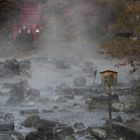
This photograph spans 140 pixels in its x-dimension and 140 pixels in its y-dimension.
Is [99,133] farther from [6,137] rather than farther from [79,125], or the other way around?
[6,137]

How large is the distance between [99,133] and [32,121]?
2520 mm

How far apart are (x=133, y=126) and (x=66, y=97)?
5.68m

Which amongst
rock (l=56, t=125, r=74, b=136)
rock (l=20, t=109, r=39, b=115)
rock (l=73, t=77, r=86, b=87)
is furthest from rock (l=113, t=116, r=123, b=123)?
rock (l=73, t=77, r=86, b=87)

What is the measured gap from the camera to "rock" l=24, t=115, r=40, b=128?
1317 centimetres

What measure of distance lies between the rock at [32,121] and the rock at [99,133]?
6.58 feet

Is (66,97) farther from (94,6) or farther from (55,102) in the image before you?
(94,6)

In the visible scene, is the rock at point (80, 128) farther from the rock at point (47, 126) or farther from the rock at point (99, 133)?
the rock at point (47, 126)

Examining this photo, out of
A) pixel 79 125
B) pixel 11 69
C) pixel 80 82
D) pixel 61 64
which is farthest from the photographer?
pixel 61 64

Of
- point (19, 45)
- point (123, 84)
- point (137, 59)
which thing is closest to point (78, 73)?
point (123, 84)

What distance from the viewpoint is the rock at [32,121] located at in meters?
13.2

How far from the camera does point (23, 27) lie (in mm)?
31016

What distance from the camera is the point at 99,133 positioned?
1180 centimetres

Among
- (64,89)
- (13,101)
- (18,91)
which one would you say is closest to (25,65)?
(64,89)

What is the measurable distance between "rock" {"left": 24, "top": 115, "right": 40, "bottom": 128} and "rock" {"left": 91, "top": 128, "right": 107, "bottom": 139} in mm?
2006
